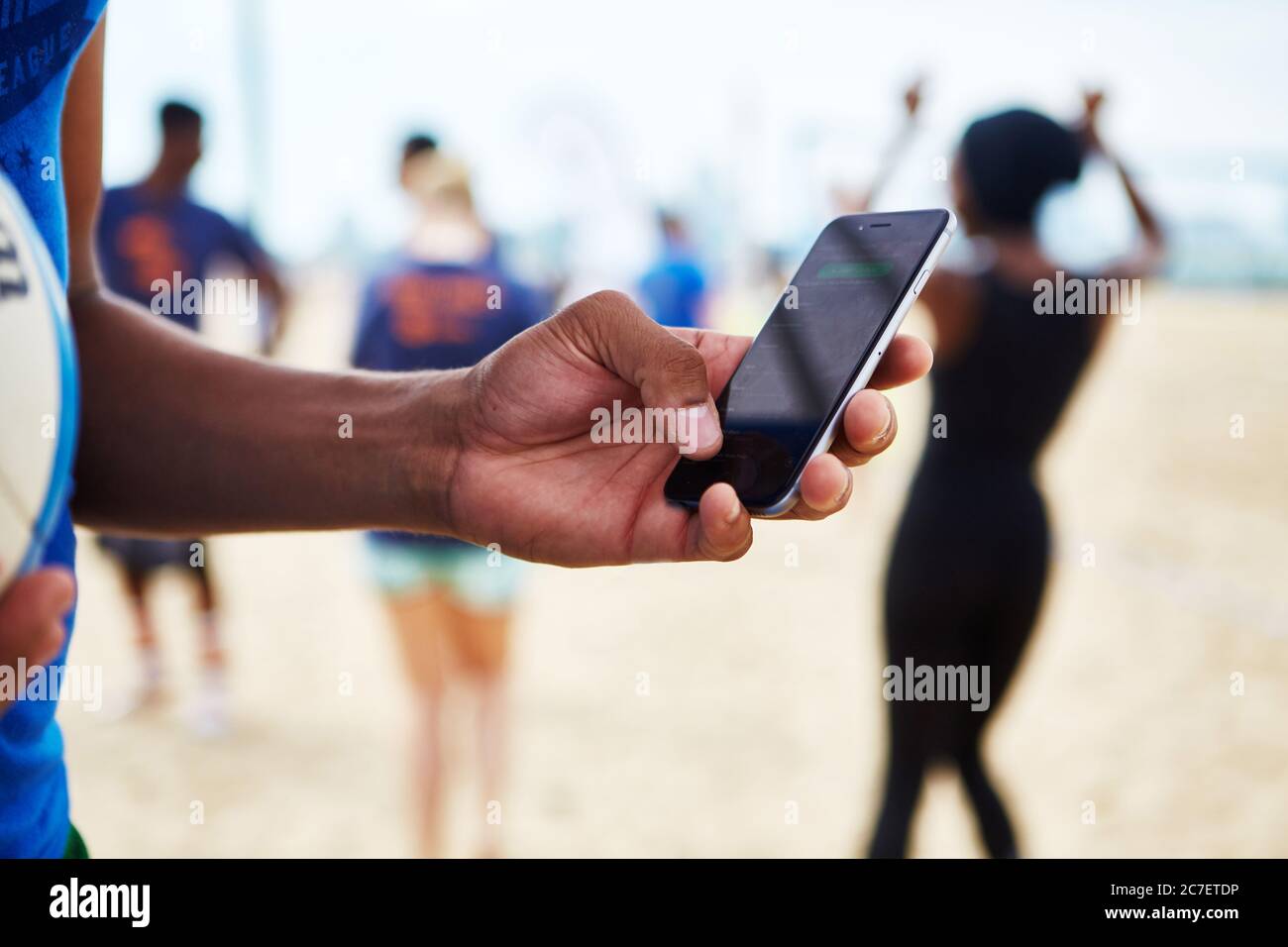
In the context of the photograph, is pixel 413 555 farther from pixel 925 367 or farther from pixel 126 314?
pixel 925 367

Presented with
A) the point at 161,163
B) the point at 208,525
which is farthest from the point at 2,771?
the point at 161,163

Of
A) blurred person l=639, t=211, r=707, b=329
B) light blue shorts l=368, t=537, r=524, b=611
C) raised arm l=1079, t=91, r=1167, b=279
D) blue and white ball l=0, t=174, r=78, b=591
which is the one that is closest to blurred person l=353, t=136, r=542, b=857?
light blue shorts l=368, t=537, r=524, b=611

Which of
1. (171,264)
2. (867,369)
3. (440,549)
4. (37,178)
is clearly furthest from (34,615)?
(171,264)

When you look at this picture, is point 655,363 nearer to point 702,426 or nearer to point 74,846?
point 702,426

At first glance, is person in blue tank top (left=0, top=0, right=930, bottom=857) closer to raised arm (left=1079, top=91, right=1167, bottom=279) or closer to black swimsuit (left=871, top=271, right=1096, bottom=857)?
black swimsuit (left=871, top=271, right=1096, bottom=857)

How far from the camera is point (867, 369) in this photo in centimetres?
125

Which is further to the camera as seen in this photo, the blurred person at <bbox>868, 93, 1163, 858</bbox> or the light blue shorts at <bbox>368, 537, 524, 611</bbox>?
the light blue shorts at <bbox>368, 537, 524, 611</bbox>

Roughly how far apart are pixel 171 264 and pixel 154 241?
11 centimetres

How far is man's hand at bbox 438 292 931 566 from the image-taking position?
115 centimetres

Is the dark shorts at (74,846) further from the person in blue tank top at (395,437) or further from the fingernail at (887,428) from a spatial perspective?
the fingernail at (887,428)

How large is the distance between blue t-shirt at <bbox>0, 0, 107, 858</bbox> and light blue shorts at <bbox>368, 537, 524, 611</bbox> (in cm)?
209

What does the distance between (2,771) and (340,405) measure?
506 mm

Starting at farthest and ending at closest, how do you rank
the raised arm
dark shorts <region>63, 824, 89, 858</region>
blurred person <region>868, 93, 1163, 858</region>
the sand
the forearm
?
1. the sand
2. the raised arm
3. blurred person <region>868, 93, 1163, 858</region>
4. the forearm
5. dark shorts <region>63, 824, 89, 858</region>

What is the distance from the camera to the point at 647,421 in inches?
47.2
